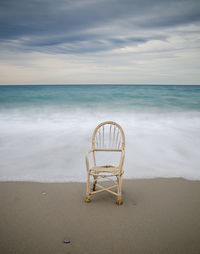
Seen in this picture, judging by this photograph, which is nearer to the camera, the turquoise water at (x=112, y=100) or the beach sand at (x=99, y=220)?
the beach sand at (x=99, y=220)

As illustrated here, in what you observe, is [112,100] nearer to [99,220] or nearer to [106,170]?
[106,170]

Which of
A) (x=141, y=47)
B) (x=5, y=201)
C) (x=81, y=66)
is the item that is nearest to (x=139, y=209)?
(x=5, y=201)

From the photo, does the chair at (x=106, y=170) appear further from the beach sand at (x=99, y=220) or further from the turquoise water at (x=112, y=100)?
the turquoise water at (x=112, y=100)

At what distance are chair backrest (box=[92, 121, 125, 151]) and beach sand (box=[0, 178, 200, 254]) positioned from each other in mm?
707

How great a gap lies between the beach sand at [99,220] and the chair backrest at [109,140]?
71 centimetres

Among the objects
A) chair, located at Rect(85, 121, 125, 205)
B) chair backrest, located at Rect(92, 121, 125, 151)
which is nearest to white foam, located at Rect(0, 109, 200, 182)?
chair backrest, located at Rect(92, 121, 125, 151)

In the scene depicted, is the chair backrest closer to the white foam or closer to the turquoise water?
the white foam

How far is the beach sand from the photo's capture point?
6.30 feet

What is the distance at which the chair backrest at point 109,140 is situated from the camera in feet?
9.54

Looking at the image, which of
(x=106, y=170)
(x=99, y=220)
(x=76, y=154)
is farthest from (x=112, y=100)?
(x=99, y=220)

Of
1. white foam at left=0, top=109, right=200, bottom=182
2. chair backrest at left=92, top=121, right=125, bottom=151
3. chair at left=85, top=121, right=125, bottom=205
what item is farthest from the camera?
white foam at left=0, top=109, right=200, bottom=182

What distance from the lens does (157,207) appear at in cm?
253

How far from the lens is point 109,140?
4.78m

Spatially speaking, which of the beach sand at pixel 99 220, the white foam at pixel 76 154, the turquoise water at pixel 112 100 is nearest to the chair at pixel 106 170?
the beach sand at pixel 99 220
